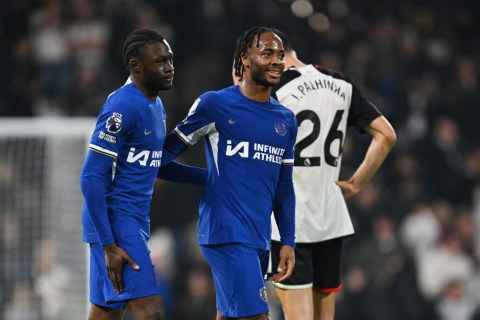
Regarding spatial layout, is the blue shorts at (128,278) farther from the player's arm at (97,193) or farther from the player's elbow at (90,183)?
the player's elbow at (90,183)

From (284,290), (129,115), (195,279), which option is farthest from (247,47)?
(195,279)

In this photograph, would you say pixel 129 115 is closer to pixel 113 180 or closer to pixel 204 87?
pixel 113 180

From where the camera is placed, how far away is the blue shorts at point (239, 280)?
5.91 m

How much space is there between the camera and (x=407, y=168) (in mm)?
13305

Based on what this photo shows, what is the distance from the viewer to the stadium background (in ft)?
38.7

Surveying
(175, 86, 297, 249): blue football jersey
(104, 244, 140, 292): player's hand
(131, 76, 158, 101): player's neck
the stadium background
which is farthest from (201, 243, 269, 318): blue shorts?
the stadium background

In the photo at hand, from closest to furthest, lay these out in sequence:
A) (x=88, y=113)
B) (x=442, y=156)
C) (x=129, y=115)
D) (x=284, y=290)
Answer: (x=129, y=115)
(x=284, y=290)
(x=88, y=113)
(x=442, y=156)

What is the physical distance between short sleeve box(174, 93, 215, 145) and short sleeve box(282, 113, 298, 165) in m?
0.40

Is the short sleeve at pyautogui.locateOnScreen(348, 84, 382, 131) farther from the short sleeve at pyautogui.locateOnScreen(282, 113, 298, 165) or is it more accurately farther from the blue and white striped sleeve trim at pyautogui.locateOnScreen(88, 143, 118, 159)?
the blue and white striped sleeve trim at pyautogui.locateOnScreen(88, 143, 118, 159)

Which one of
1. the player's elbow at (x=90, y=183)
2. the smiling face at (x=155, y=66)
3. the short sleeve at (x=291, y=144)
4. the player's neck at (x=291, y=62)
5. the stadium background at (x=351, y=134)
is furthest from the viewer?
the stadium background at (x=351, y=134)

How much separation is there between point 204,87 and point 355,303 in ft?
9.82

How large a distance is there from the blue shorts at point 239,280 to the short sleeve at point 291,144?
0.49 meters

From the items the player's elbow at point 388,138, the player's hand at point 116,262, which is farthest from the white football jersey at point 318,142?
the player's hand at point 116,262

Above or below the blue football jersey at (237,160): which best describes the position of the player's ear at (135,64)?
above
